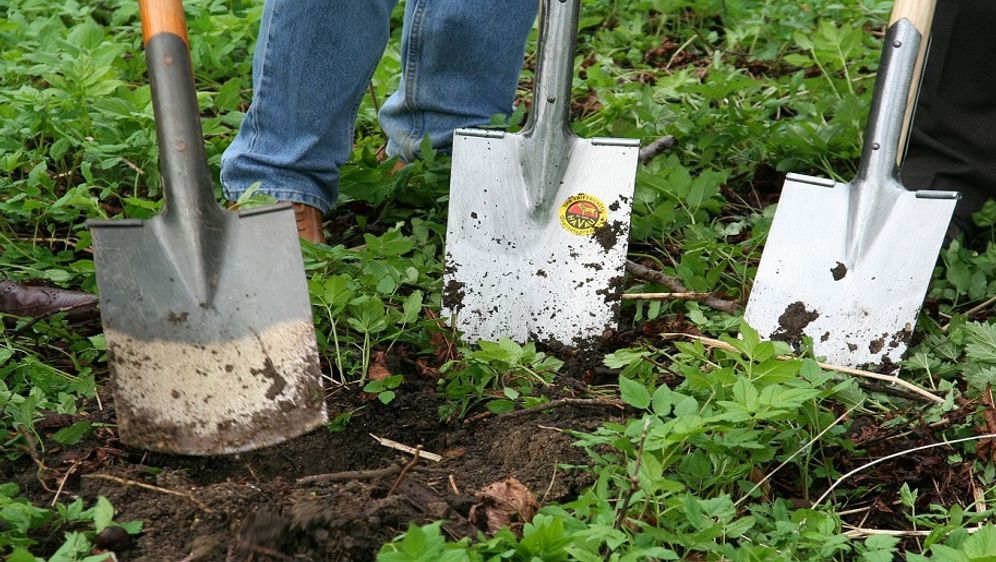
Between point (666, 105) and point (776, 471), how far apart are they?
1599mm

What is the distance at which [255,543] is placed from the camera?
138 cm

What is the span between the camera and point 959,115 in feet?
8.27

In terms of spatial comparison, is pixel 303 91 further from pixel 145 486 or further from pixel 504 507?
pixel 504 507

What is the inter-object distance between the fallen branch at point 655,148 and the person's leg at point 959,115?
606 mm

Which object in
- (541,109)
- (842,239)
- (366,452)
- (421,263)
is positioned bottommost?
(366,452)

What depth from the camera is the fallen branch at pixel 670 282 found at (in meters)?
2.20

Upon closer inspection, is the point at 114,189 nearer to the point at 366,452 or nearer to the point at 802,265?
the point at 366,452

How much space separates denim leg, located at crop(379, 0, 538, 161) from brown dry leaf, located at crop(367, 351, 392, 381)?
34.0 inches

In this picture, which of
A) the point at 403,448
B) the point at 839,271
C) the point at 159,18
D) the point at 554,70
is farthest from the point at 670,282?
the point at 159,18

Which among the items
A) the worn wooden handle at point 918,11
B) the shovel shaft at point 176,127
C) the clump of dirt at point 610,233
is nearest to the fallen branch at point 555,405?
the clump of dirt at point 610,233

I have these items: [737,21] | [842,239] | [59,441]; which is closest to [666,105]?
[737,21]

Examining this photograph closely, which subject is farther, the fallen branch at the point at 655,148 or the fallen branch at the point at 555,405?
the fallen branch at the point at 655,148

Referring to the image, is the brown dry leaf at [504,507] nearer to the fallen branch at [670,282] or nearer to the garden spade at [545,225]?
the garden spade at [545,225]

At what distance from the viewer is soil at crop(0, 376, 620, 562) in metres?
1.42
